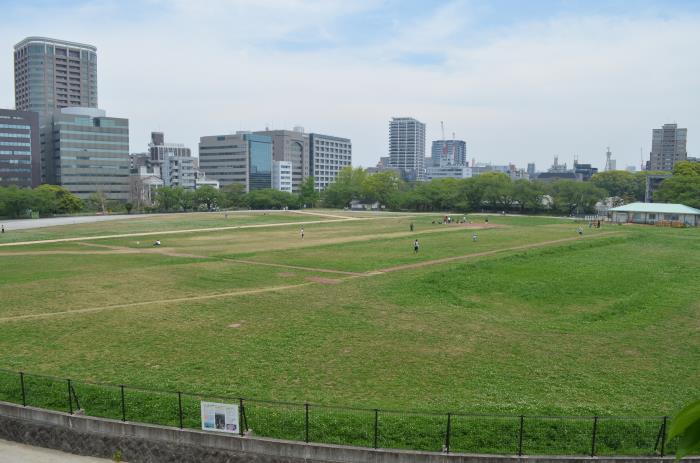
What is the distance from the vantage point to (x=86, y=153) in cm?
16388

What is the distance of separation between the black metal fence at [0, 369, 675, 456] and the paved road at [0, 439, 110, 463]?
131cm

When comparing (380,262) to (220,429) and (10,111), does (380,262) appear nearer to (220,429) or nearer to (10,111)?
(220,429)

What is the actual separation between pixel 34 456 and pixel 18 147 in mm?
162777

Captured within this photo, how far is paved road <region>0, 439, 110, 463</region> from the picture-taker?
1677cm

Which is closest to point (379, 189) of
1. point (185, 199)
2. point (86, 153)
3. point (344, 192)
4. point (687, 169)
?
point (344, 192)

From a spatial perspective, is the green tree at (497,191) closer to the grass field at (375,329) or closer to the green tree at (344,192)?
the green tree at (344,192)

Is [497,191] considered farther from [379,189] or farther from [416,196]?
[379,189]

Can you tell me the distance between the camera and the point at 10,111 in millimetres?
151875

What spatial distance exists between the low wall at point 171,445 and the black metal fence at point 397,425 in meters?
0.42

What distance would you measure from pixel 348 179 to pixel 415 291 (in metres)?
137

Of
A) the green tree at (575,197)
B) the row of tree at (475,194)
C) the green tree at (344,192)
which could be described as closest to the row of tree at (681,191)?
the green tree at (575,197)

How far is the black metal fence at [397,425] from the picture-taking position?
16.0 metres

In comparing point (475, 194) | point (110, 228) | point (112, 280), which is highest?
point (475, 194)

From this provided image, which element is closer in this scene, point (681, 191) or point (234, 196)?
point (681, 191)
